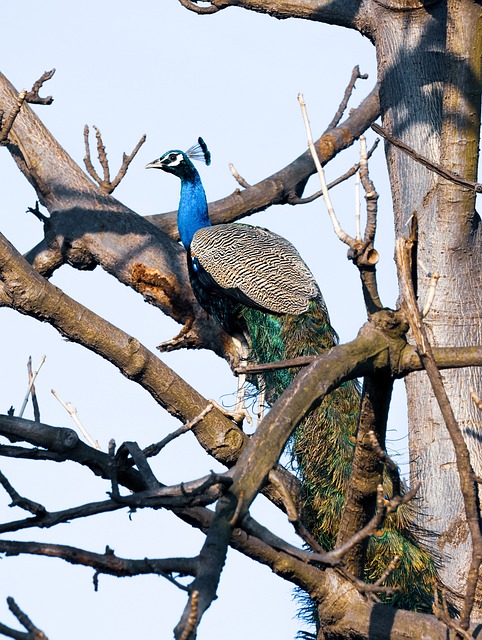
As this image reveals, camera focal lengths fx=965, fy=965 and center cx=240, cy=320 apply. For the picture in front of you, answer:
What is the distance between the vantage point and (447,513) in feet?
14.3

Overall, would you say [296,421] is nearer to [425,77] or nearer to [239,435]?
[239,435]

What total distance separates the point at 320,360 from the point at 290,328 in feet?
9.58

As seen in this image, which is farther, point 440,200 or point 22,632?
point 440,200

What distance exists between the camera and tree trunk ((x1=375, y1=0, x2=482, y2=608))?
404 cm

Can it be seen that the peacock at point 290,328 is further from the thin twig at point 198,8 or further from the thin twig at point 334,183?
the thin twig at point 198,8

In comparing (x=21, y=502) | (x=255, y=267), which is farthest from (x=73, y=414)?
(x=255, y=267)

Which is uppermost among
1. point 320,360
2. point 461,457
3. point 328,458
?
point 328,458

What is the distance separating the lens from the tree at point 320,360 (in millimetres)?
2369

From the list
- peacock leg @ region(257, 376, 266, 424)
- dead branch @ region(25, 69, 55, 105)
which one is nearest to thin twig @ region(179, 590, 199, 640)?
dead branch @ region(25, 69, 55, 105)

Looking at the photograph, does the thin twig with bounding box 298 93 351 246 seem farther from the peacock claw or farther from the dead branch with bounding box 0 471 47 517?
the peacock claw

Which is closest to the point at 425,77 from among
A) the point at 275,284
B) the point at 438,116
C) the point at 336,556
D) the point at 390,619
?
the point at 438,116

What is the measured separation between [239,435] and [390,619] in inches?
52.4

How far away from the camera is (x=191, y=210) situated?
280 inches

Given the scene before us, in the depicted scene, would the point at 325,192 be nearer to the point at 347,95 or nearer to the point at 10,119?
the point at 10,119
